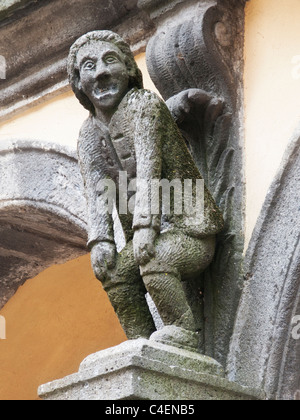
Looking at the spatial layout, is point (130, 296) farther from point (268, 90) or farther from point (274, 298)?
point (268, 90)

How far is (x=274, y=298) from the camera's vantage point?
2.63 metres

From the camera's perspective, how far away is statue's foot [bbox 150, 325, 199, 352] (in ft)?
8.07

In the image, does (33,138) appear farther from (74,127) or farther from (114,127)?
(114,127)

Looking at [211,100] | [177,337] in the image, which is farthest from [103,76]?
[177,337]

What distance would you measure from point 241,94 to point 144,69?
0.47 metres

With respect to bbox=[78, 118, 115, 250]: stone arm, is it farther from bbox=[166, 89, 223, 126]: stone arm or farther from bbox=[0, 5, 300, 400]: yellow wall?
bbox=[0, 5, 300, 400]: yellow wall

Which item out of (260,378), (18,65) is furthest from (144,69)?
(260,378)

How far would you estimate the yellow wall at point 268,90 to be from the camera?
2.83m

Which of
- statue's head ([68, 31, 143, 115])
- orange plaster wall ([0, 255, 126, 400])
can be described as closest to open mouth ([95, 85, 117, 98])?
statue's head ([68, 31, 143, 115])

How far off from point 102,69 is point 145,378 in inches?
34.2

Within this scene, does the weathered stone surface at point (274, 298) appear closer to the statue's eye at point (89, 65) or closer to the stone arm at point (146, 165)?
the stone arm at point (146, 165)

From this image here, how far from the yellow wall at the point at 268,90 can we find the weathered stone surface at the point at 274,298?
0.27 ft

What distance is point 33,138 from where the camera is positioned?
3.57 metres

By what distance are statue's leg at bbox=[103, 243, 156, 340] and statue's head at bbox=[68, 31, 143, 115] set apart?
0.42 metres
